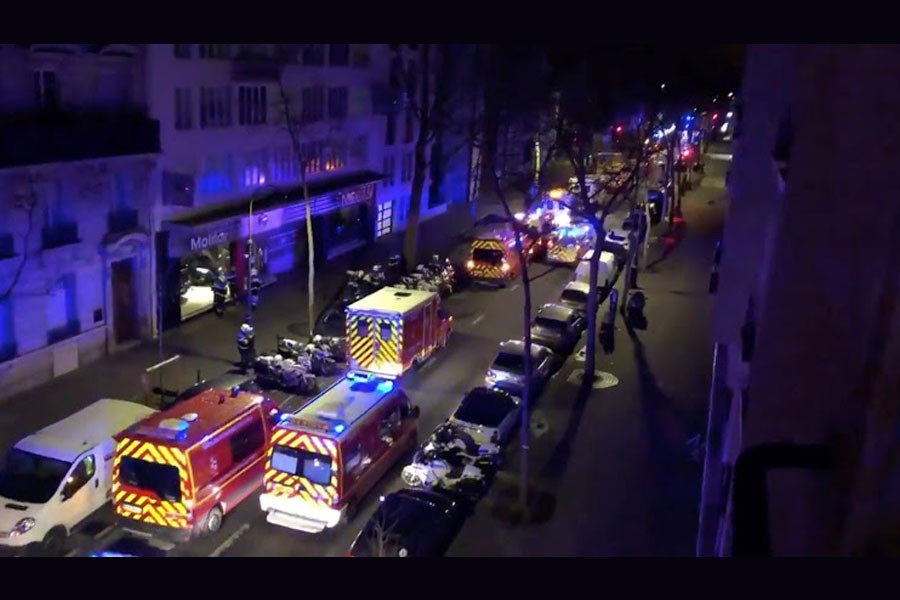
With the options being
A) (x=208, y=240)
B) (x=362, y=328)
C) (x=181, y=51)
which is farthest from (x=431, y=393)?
(x=181, y=51)

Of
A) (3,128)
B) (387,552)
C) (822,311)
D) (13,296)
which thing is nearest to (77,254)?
(13,296)

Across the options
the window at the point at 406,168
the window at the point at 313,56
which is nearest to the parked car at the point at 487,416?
the window at the point at 313,56

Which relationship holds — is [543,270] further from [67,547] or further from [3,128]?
[67,547]

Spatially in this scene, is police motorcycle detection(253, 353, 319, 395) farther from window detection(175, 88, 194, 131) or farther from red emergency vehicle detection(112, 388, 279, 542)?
window detection(175, 88, 194, 131)

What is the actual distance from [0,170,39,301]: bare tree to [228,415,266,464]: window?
28.1 feet

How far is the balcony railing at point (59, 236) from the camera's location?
21.5 metres

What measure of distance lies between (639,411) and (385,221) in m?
23.0

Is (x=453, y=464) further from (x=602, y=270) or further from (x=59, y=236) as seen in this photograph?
(x=602, y=270)

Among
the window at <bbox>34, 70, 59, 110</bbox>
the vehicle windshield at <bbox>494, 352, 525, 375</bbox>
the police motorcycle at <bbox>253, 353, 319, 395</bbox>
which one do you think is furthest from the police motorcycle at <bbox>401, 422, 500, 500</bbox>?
the window at <bbox>34, 70, 59, 110</bbox>

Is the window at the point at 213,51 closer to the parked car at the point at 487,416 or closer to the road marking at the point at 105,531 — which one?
the parked car at the point at 487,416

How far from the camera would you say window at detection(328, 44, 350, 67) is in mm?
33719

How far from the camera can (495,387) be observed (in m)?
21.6

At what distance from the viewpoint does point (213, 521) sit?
1460 centimetres

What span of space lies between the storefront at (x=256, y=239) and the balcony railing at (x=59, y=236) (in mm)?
3253
